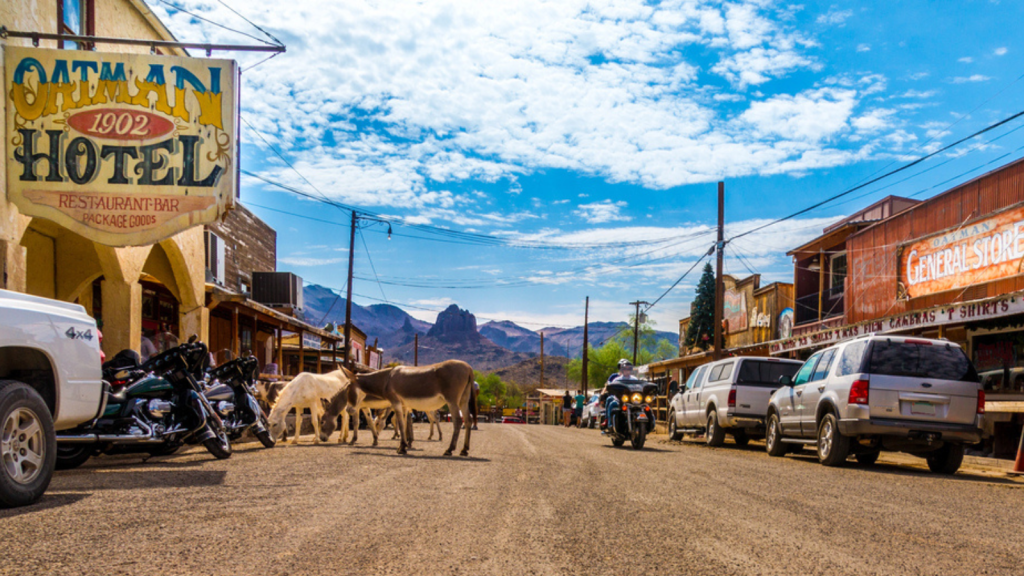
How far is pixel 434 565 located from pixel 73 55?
11051 mm

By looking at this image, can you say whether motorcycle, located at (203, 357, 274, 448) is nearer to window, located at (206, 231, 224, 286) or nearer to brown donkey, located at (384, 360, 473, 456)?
brown donkey, located at (384, 360, 473, 456)

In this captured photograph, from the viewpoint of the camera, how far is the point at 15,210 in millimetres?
11688

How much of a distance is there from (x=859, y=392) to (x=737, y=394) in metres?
5.52

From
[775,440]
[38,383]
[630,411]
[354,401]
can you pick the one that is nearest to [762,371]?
[775,440]

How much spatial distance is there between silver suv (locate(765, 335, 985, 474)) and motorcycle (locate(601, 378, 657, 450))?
4.15 m

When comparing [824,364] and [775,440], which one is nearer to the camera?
[824,364]

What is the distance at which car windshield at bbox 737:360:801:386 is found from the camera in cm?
1734

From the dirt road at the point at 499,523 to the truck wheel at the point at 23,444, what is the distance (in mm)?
167

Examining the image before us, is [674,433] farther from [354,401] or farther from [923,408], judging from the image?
[923,408]

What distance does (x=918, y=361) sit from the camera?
38.7ft

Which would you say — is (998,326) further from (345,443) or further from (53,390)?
(53,390)

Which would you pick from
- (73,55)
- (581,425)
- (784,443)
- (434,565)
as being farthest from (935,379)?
(581,425)

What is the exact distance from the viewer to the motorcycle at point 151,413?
Result: 925 centimetres

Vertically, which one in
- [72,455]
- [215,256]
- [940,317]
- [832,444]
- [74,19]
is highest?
[74,19]
